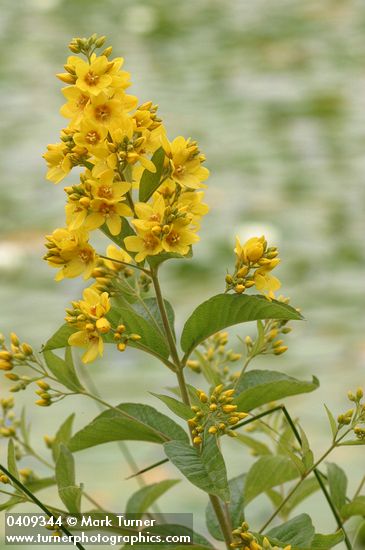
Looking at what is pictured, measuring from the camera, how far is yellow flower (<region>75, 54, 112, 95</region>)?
2.83ft

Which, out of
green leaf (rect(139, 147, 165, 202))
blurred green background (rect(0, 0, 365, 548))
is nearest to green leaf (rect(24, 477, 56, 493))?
green leaf (rect(139, 147, 165, 202))

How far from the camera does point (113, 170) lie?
2.83ft

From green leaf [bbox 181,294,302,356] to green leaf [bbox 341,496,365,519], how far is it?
0.21 meters

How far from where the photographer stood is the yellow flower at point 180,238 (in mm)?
865

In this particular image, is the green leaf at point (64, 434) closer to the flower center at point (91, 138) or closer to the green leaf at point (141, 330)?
the green leaf at point (141, 330)

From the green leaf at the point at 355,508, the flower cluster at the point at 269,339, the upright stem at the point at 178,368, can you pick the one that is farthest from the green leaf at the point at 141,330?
the green leaf at the point at 355,508

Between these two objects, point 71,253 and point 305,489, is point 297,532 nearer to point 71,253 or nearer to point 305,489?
point 305,489

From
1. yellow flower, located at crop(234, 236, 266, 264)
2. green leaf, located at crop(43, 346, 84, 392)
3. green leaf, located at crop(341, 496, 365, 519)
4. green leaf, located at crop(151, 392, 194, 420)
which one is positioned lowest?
green leaf, located at crop(341, 496, 365, 519)

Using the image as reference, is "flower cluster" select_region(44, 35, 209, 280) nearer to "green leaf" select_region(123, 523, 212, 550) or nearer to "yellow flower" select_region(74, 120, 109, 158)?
"yellow flower" select_region(74, 120, 109, 158)

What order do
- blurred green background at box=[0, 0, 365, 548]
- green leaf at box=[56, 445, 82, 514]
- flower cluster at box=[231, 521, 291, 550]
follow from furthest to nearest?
blurred green background at box=[0, 0, 365, 548], green leaf at box=[56, 445, 82, 514], flower cluster at box=[231, 521, 291, 550]

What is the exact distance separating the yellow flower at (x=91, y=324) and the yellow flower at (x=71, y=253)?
0.07 feet

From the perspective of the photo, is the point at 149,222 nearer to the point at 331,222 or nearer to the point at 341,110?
the point at 331,222

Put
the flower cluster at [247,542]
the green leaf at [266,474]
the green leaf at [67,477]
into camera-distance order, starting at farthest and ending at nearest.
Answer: the green leaf at [266,474] → the green leaf at [67,477] → the flower cluster at [247,542]

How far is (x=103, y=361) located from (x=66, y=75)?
117 cm
